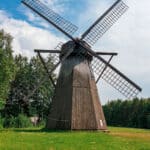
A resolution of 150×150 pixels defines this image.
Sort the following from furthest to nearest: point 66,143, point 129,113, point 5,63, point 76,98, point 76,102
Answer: point 129,113 < point 5,63 < point 76,98 < point 76,102 < point 66,143

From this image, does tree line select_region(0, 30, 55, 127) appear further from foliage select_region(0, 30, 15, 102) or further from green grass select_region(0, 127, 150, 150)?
green grass select_region(0, 127, 150, 150)

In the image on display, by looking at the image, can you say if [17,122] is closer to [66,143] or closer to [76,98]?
[76,98]

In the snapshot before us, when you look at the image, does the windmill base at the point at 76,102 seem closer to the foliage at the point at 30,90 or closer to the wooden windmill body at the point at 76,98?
the wooden windmill body at the point at 76,98

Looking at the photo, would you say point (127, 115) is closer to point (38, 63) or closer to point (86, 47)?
point (38, 63)

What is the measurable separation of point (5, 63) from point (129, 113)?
154 ft

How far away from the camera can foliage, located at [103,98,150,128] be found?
3430 inches

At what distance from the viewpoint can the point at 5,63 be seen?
5506 centimetres

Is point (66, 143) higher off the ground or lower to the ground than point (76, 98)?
lower

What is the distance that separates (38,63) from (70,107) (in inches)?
1566

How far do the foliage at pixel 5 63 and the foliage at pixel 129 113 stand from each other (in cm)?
3620

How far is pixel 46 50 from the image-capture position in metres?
37.0

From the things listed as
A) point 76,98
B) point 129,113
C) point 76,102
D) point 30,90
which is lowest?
point 76,102

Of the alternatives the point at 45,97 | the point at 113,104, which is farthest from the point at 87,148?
the point at 113,104

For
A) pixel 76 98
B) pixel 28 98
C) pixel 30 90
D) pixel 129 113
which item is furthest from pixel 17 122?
pixel 129 113
